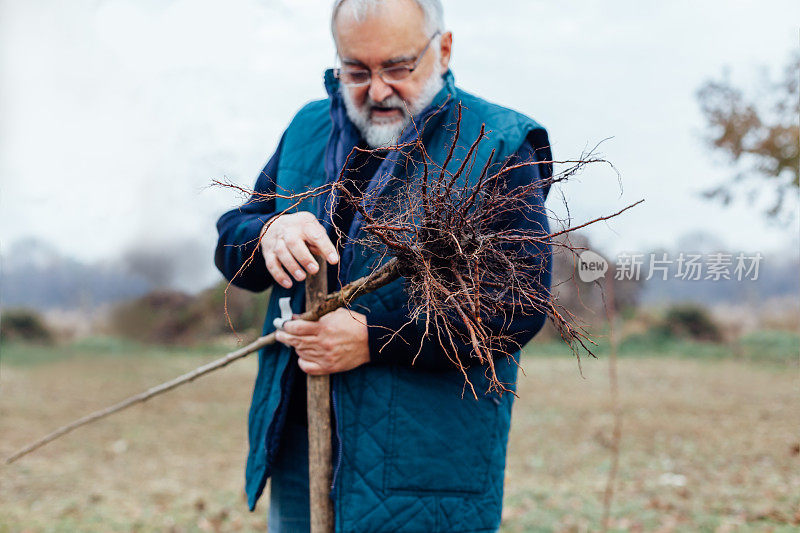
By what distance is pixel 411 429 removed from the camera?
5.75ft

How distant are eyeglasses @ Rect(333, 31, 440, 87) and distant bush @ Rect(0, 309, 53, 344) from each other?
1228 cm

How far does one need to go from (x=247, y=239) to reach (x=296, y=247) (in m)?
0.22

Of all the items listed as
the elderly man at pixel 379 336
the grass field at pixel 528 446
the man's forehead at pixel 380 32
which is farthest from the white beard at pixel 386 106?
the grass field at pixel 528 446

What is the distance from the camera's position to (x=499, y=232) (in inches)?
60.8

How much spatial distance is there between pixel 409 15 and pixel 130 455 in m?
6.69

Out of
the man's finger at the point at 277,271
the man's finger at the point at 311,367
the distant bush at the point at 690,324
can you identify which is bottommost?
the distant bush at the point at 690,324

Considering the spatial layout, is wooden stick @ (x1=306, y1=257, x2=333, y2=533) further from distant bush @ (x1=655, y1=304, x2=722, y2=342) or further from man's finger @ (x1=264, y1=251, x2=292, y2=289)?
distant bush @ (x1=655, y1=304, x2=722, y2=342)

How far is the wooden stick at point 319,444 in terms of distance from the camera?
68.6 inches

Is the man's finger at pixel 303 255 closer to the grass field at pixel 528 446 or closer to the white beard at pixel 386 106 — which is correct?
the white beard at pixel 386 106

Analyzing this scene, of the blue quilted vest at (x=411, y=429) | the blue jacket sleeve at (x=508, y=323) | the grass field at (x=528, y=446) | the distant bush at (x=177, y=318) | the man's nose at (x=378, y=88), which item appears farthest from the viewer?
the distant bush at (x=177, y=318)

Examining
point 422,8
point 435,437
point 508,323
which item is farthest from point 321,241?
point 422,8

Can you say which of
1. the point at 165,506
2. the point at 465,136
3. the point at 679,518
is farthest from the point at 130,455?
the point at 465,136

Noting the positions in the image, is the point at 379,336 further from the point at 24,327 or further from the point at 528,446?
the point at 24,327

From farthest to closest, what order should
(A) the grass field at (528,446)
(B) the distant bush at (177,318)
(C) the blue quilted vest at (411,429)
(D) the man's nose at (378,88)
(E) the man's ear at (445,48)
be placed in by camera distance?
(B) the distant bush at (177,318), (A) the grass field at (528,446), (E) the man's ear at (445,48), (D) the man's nose at (378,88), (C) the blue quilted vest at (411,429)
